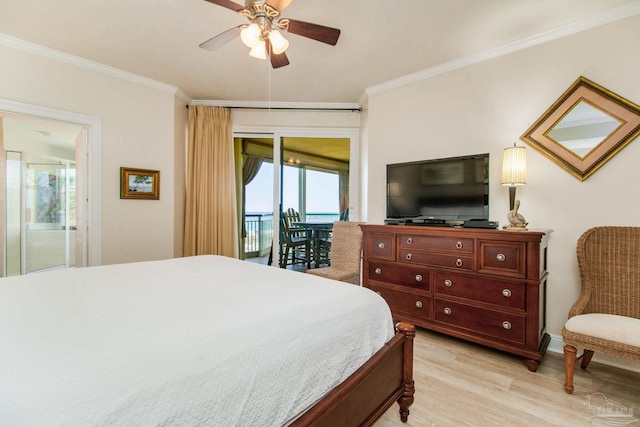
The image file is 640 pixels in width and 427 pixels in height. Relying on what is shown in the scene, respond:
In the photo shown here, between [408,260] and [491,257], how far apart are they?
0.68 m

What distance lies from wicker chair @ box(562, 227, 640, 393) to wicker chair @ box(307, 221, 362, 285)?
1.89 metres

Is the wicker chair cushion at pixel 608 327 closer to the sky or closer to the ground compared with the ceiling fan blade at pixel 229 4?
closer to the ground

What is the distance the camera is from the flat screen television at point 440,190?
8.32 feet

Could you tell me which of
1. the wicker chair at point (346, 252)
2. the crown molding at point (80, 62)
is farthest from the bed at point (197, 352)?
the crown molding at point (80, 62)

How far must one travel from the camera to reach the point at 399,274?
9.07ft

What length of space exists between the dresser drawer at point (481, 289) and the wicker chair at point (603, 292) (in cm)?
32

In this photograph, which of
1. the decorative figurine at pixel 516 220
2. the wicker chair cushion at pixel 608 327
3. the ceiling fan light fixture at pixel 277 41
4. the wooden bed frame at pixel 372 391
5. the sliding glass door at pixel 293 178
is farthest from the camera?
the sliding glass door at pixel 293 178

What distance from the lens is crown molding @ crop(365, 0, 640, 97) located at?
2144 millimetres

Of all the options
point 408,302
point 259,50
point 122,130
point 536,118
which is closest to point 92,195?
point 122,130

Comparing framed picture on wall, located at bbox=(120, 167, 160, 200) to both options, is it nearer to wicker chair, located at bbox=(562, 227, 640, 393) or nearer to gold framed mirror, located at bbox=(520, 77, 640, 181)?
gold framed mirror, located at bbox=(520, 77, 640, 181)

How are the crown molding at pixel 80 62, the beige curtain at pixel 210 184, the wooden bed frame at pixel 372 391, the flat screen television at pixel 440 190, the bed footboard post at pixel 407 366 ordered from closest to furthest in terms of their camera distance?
the wooden bed frame at pixel 372 391 → the bed footboard post at pixel 407 366 → the flat screen television at pixel 440 190 → the crown molding at pixel 80 62 → the beige curtain at pixel 210 184

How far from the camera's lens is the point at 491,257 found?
2.26 meters

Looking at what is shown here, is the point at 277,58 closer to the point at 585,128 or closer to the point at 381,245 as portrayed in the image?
the point at 381,245

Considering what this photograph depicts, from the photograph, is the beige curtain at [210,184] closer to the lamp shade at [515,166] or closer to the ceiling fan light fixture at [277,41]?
the ceiling fan light fixture at [277,41]
